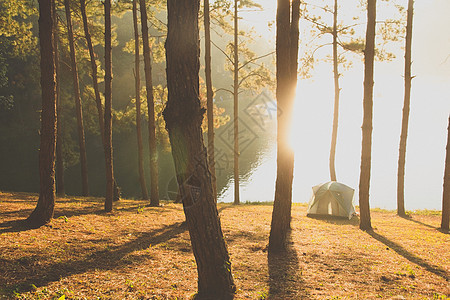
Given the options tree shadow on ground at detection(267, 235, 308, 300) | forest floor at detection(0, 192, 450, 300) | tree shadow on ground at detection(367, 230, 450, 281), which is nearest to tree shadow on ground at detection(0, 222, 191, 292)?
forest floor at detection(0, 192, 450, 300)

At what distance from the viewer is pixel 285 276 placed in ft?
19.6

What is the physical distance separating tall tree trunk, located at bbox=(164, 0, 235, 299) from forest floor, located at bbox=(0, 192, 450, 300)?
67 centimetres

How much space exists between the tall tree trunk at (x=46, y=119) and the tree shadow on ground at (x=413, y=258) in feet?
28.5

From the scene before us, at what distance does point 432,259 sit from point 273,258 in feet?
12.7

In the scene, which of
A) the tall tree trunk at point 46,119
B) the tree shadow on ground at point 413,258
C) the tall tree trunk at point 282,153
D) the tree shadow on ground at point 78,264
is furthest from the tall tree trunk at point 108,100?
the tree shadow on ground at point 413,258

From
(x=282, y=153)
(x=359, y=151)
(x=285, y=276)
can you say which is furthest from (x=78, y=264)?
(x=359, y=151)

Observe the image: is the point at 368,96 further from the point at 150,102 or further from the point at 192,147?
the point at 192,147

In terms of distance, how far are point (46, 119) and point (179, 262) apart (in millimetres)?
4494

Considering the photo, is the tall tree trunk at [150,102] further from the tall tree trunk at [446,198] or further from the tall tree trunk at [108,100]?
the tall tree trunk at [446,198]

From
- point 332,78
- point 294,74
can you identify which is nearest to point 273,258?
point 294,74

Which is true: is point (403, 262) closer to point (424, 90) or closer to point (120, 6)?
point (120, 6)

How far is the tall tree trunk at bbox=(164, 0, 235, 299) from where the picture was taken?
4.15 m

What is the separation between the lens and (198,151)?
430cm

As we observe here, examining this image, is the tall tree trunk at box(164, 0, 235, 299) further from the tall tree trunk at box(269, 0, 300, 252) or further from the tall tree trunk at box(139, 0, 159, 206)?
the tall tree trunk at box(139, 0, 159, 206)
